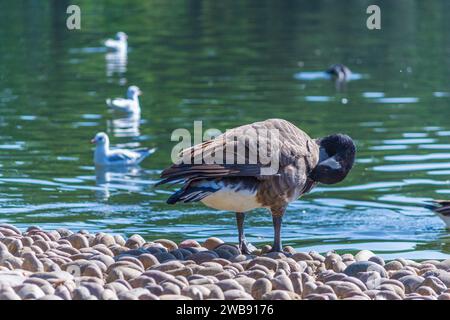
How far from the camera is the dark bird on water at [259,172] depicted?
9523 millimetres

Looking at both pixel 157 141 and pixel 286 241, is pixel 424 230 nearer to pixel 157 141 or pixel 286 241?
pixel 286 241

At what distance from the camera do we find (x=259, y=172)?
382 inches

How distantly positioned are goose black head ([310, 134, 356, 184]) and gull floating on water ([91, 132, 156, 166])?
746 cm

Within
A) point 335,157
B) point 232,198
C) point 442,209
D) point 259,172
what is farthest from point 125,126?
point 259,172

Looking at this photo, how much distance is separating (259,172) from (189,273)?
47.2 inches

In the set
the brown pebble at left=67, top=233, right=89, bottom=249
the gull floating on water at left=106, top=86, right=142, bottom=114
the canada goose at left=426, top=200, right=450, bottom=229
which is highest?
the gull floating on water at left=106, top=86, right=142, bottom=114

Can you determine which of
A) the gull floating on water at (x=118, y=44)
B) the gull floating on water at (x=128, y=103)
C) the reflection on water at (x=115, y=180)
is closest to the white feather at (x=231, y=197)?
the reflection on water at (x=115, y=180)

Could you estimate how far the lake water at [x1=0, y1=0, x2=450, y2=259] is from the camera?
1388 cm

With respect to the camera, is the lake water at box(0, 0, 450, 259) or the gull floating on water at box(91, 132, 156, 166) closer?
the lake water at box(0, 0, 450, 259)

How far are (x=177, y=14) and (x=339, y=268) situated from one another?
38027mm

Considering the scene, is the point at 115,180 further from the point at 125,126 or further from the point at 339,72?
the point at 339,72

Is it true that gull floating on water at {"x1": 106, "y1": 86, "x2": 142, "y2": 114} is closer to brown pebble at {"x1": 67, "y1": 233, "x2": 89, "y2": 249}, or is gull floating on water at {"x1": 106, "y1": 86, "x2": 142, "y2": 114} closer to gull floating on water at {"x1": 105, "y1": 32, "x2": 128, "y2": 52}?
gull floating on water at {"x1": 105, "y1": 32, "x2": 128, "y2": 52}

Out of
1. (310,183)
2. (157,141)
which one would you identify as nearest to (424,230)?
(310,183)

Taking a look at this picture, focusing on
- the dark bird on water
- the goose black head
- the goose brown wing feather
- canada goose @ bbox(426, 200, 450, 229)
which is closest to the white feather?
the dark bird on water
